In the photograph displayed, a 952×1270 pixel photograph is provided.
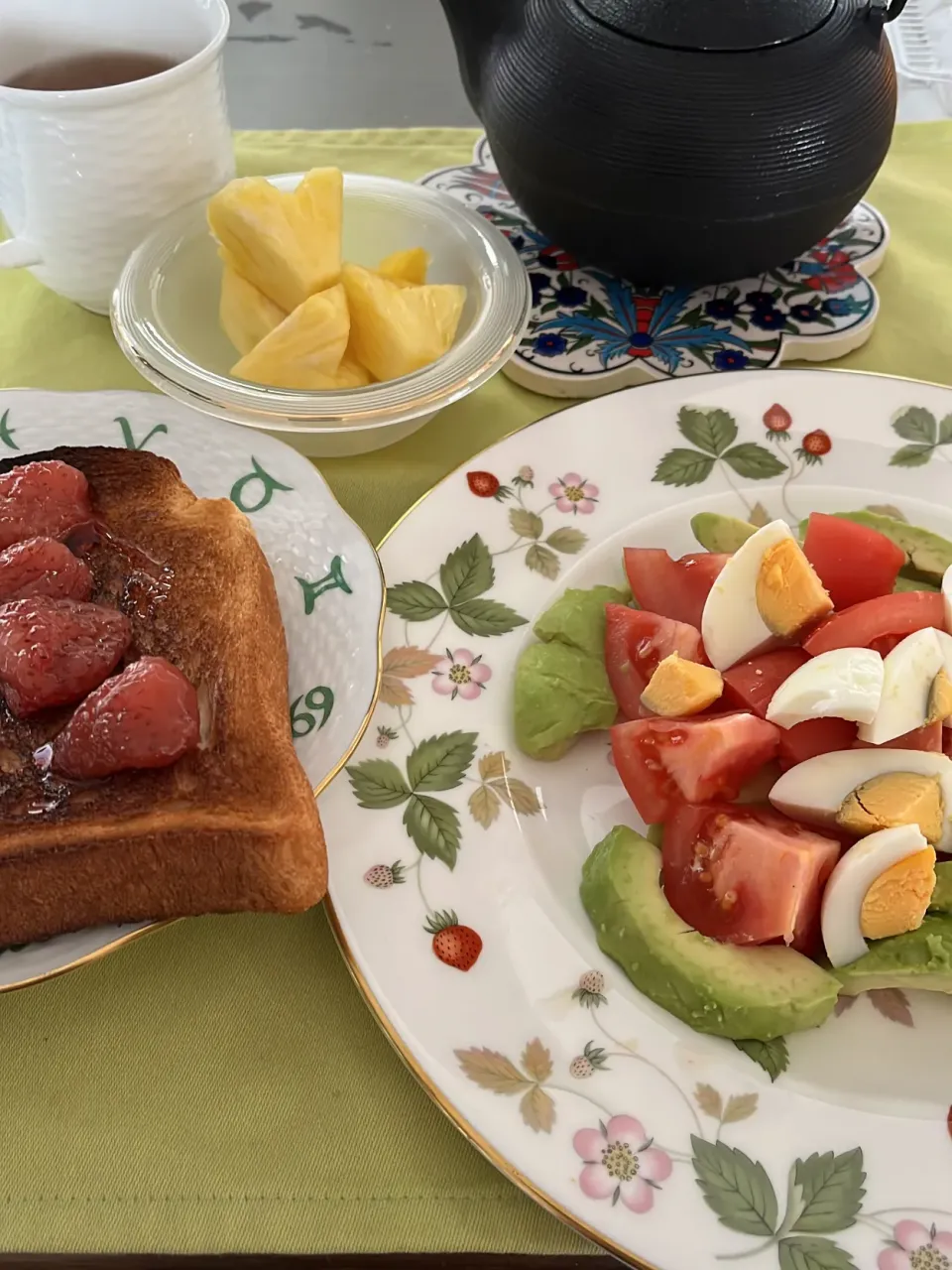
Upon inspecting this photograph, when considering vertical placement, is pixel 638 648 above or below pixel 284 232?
Answer: below

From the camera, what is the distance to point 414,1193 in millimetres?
831

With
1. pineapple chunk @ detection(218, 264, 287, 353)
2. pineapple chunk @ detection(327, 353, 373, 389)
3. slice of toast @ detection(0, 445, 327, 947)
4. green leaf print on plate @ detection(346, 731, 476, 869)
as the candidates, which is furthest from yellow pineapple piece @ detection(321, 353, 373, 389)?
green leaf print on plate @ detection(346, 731, 476, 869)

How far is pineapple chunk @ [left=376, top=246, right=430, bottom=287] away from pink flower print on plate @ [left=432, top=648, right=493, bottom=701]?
23.4 inches

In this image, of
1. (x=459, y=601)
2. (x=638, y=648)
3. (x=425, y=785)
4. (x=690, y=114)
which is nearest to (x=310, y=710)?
(x=425, y=785)

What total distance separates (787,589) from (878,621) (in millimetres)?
103

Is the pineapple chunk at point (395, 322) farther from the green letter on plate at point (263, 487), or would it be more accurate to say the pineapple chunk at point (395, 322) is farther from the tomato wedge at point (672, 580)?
the tomato wedge at point (672, 580)

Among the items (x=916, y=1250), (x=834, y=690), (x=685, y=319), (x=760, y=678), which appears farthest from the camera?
(x=685, y=319)

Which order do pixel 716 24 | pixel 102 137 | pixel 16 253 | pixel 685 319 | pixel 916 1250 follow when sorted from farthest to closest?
pixel 685 319, pixel 16 253, pixel 102 137, pixel 716 24, pixel 916 1250

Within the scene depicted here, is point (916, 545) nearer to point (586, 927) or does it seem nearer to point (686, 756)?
point (686, 756)

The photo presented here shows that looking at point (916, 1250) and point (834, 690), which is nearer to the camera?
point (916, 1250)

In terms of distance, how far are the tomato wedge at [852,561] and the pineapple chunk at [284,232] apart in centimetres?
72

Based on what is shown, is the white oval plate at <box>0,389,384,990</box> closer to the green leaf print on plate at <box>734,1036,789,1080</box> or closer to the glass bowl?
the glass bowl

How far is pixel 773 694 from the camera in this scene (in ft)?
3.58

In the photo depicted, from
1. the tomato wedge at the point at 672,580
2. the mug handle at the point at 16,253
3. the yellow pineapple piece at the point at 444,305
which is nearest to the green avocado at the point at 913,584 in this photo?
the tomato wedge at the point at 672,580
